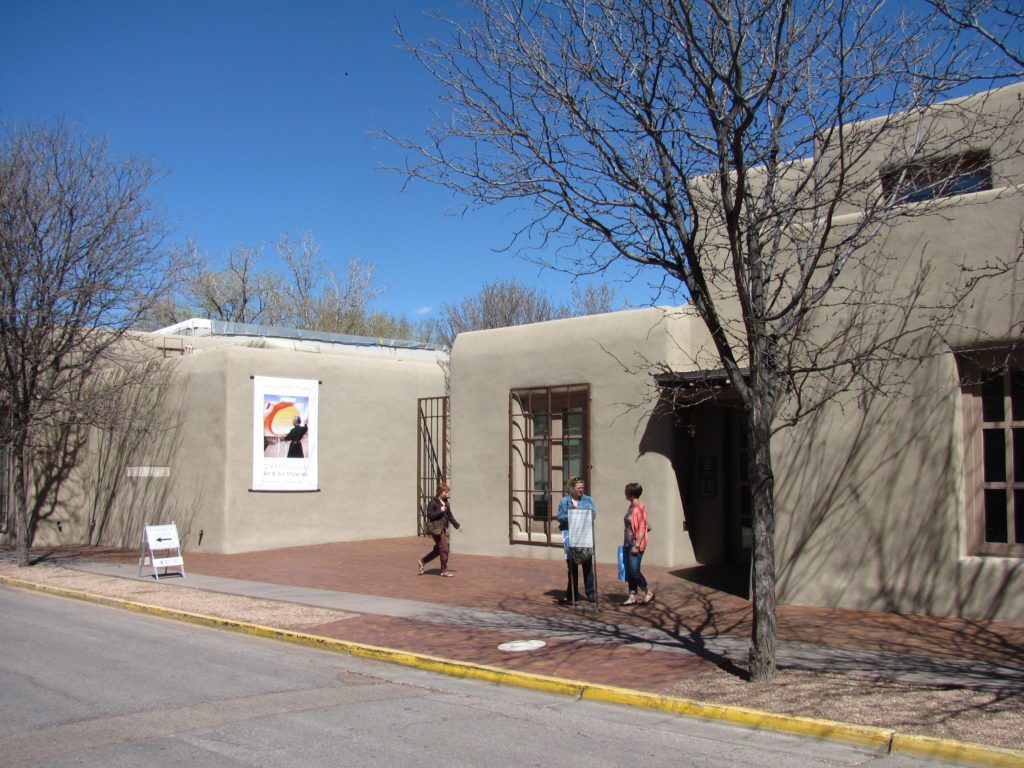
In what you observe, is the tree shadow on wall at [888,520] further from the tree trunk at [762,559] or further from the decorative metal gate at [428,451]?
the decorative metal gate at [428,451]

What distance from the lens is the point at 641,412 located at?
16766mm

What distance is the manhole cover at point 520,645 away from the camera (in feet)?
33.2

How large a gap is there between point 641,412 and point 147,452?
1275 cm

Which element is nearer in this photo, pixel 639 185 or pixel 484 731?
pixel 484 731

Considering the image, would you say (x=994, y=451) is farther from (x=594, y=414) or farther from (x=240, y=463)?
(x=240, y=463)

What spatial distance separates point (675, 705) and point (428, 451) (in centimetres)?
1683

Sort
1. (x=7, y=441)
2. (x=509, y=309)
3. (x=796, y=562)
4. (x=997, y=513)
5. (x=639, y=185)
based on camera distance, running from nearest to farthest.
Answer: (x=639, y=185) → (x=997, y=513) → (x=796, y=562) → (x=7, y=441) → (x=509, y=309)

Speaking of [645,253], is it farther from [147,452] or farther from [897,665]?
[147,452]

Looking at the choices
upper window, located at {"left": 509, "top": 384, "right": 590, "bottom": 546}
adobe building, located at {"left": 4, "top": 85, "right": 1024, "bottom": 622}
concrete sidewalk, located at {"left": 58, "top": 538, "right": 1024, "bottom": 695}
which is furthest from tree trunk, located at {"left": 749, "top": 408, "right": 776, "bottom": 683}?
upper window, located at {"left": 509, "top": 384, "right": 590, "bottom": 546}

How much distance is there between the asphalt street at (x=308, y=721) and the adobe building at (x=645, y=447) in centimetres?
345

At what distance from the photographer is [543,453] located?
732 inches

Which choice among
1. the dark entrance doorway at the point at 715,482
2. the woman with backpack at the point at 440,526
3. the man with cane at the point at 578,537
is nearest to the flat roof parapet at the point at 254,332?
the woman with backpack at the point at 440,526

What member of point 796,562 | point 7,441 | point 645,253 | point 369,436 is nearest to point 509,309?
point 369,436

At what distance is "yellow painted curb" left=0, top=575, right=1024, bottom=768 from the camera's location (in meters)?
6.38
